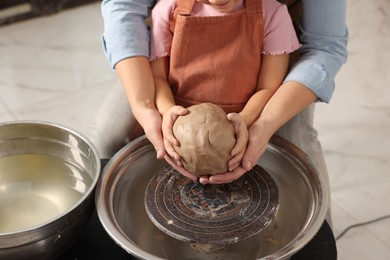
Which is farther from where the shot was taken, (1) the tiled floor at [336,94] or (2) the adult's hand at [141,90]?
(1) the tiled floor at [336,94]

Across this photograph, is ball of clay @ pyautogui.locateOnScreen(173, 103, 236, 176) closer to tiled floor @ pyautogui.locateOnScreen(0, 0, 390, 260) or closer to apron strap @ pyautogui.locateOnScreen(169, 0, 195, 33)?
apron strap @ pyautogui.locateOnScreen(169, 0, 195, 33)

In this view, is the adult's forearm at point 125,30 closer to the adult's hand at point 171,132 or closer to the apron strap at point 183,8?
the apron strap at point 183,8

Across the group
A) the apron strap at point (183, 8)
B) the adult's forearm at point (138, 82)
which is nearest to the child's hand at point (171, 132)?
the adult's forearm at point (138, 82)

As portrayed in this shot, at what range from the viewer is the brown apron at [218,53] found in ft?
3.28

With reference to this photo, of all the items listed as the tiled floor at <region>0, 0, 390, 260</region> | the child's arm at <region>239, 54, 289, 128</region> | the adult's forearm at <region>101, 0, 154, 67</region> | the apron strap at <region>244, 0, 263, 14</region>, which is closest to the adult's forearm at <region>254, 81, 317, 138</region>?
the child's arm at <region>239, 54, 289, 128</region>

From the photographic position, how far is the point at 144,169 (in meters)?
1.00

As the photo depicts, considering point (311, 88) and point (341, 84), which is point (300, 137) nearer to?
point (311, 88)

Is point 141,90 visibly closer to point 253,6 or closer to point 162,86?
point 162,86

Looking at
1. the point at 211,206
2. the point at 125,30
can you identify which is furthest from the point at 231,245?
the point at 125,30

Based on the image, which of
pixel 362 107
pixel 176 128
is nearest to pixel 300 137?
pixel 176 128

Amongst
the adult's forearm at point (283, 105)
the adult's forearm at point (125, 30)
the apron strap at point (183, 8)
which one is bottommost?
the adult's forearm at point (283, 105)

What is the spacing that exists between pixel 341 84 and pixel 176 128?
1221mm

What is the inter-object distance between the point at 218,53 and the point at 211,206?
298mm

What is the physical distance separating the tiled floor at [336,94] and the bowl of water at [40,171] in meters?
0.70
